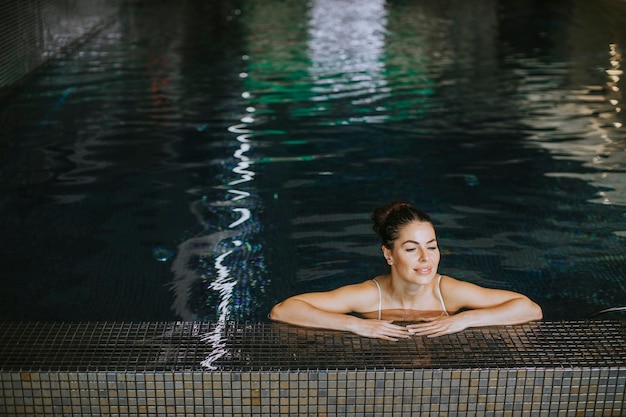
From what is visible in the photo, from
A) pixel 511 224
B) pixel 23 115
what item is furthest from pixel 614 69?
pixel 23 115

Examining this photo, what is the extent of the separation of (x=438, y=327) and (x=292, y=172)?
3.70 meters

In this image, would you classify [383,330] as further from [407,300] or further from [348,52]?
[348,52]

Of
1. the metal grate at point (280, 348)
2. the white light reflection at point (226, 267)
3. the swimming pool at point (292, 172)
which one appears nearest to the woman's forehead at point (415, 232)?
the metal grate at point (280, 348)

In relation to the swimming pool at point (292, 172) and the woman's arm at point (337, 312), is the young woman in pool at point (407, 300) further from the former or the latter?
the swimming pool at point (292, 172)

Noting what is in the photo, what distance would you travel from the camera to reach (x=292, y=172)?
21.9ft

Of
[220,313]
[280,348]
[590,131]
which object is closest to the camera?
[280,348]

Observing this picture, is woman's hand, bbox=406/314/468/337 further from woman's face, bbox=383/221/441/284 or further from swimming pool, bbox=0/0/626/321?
swimming pool, bbox=0/0/626/321

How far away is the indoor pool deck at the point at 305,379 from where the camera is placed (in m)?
2.77

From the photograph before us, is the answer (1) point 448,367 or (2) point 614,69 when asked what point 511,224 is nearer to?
(1) point 448,367

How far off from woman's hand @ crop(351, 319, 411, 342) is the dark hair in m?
0.41

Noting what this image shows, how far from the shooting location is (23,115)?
8.54 metres

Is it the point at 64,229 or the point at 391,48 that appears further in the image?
the point at 391,48

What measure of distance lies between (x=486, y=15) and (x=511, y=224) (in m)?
12.5

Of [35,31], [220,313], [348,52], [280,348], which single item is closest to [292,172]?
[220,313]
